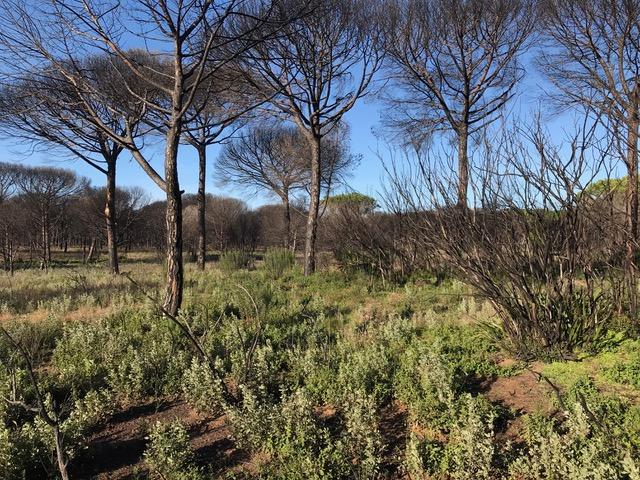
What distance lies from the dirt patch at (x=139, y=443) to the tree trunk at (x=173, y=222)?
208cm

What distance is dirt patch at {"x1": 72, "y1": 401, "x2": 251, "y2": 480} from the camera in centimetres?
300

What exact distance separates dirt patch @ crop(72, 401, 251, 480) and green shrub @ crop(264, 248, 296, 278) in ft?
20.1

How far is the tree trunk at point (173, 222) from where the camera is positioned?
19.0ft

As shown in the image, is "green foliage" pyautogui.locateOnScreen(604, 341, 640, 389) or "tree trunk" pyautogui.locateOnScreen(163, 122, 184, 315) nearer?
"green foliage" pyautogui.locateOnScreen(604, 341, 640, 389)

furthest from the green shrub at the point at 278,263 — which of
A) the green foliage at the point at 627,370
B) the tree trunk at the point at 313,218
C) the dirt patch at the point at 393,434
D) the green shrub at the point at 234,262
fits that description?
the green foliage at the point at 627,370

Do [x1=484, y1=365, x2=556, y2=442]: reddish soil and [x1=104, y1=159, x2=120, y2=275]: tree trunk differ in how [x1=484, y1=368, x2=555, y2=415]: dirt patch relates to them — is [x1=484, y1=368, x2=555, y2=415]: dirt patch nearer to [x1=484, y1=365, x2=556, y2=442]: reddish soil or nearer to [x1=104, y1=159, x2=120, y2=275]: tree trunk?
[x1=484, y1=365, x2=556, y2=442]: reddish soil

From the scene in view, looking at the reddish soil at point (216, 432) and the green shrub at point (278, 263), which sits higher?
the green shrub at point (278, 263)

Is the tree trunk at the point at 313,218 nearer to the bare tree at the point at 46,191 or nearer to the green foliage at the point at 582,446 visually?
the green foliage at the point at 582,446

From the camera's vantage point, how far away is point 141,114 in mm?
6641

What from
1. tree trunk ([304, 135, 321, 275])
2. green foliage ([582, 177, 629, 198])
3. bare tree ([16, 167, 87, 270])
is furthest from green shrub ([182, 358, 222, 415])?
bare tree ([16, 167, 87, 270])

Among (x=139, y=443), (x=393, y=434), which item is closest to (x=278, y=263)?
(x=139, y=443)

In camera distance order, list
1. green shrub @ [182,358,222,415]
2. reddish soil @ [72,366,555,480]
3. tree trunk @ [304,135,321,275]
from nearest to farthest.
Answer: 1. reddish soil @ [72,366,555,480]
2. green shrub @ [182,358,222,415]
3. tree trunk @ [304,135,321,275]

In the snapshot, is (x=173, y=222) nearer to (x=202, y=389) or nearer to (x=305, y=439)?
(x=202, y=389)

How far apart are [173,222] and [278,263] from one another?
4817 mm
